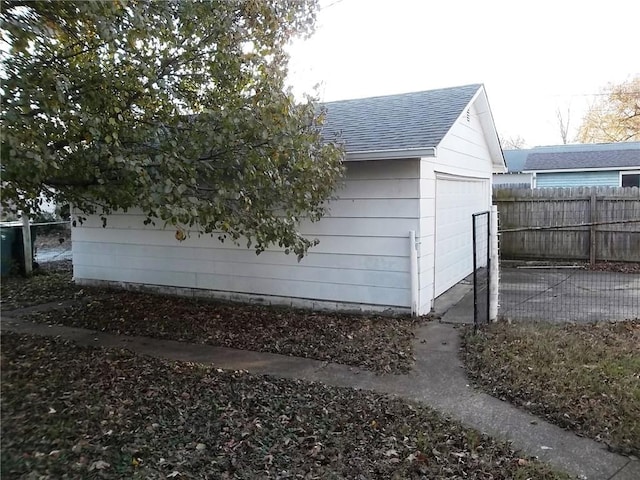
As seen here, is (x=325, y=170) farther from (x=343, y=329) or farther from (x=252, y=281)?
(x=252, y=281)

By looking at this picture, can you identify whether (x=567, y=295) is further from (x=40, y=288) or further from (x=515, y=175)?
(x=515, y=175)

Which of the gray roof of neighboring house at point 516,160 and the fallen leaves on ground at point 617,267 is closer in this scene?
the fallen leaves on ground at point 617,267

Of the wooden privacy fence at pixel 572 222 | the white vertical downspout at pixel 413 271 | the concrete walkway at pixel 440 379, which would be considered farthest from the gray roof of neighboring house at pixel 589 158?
the white vertical downspout at pixel 413 271

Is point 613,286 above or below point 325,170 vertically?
below

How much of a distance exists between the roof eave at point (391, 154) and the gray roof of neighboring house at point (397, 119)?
Result: 0.06m

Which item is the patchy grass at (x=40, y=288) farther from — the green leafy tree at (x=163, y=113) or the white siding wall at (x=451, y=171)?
the white siding wall at (x=451, y=171)

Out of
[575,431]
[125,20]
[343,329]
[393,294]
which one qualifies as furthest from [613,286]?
[125,20]

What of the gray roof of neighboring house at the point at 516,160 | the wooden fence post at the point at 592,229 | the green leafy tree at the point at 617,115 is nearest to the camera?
the wooden fence post at the point at 592,229

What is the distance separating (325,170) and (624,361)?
379cm

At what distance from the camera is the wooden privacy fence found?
40.0 ft

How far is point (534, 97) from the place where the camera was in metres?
29.6

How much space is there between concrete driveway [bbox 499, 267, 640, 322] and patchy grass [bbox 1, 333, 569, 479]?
385cm

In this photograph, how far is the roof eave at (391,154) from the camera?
22.6ft

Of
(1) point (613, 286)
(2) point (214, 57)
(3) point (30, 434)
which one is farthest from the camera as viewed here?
(1) point (613, 286)
